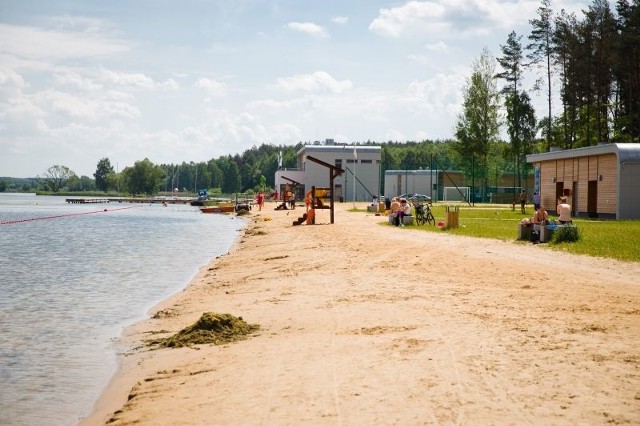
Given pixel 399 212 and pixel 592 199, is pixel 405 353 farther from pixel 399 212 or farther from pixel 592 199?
pixel 592 199

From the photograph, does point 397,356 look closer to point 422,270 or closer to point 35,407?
point 35,407

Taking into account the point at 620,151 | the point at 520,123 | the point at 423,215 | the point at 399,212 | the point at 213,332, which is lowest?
the point at 213,332

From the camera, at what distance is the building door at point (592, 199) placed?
4106 cm

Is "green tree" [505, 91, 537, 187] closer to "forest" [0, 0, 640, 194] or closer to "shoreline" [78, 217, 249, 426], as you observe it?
"forest" [0, 0, 640, 194]

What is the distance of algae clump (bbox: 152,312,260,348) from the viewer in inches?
428

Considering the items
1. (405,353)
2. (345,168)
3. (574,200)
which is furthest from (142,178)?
(405,353)

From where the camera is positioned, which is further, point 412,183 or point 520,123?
point 412,183

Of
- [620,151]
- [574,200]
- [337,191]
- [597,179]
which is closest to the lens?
[620,151]

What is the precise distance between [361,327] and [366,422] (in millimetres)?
4597

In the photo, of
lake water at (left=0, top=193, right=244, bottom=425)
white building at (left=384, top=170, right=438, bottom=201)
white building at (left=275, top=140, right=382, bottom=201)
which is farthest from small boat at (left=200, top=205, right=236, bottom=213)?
lake water at (left=0, top=193, right=244, bottom=425)

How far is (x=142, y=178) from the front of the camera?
190m

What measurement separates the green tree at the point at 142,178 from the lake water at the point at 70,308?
15257 cm

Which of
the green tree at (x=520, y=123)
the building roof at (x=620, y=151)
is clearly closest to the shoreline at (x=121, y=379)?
the building roof at (x=620, y=151)

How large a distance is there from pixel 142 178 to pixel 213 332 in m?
185
